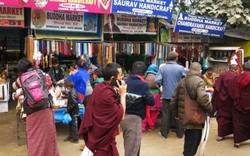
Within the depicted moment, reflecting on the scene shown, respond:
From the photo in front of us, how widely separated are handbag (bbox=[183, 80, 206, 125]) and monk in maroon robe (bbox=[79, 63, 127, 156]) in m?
1.58

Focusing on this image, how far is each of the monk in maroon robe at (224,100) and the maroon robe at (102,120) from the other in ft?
11.1

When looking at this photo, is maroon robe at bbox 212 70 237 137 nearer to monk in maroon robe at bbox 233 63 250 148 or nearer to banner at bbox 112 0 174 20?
monk in maroon robe at bbox 233 63 250 148

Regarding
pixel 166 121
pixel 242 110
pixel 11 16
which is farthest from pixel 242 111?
pixel 11 16

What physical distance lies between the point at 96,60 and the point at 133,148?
4.37 metres

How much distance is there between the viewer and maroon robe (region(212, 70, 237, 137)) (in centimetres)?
616

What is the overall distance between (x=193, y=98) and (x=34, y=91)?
235 centimetres


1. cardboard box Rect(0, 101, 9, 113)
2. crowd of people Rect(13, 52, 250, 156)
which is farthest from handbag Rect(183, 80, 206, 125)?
cardboard box Rect(0, 101, 9, 113)

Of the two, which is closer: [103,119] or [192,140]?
[103,119]

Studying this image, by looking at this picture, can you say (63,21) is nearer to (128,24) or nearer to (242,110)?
(128,24)

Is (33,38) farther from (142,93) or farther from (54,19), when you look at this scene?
(142,93)

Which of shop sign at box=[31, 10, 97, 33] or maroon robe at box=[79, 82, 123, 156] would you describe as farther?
shop sign at box=[31, 10, 97, 33]

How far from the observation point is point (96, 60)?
8500 millimetres

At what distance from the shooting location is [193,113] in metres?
4.76

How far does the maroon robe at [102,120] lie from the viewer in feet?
11.1
